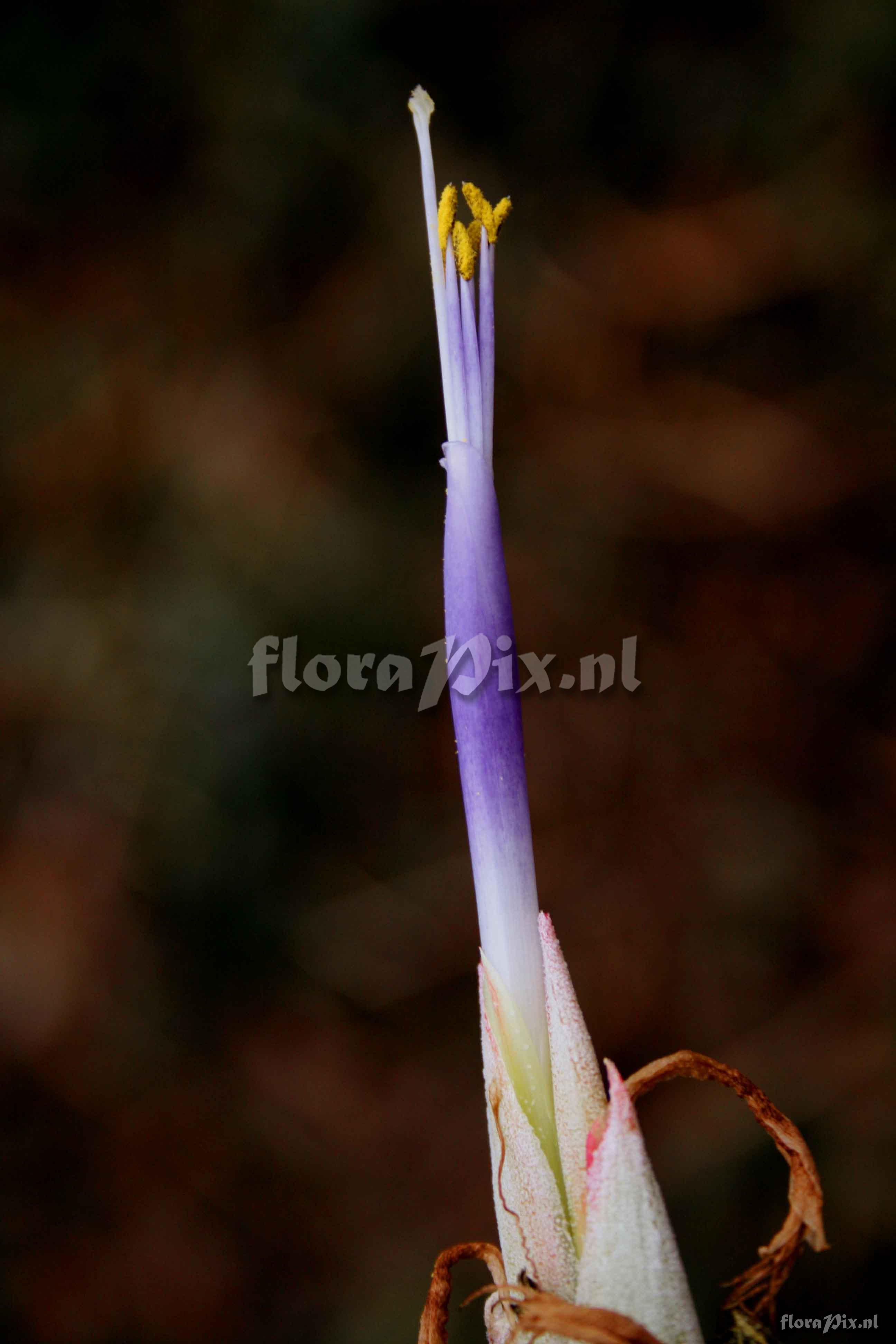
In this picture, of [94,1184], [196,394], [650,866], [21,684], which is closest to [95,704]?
[21,684]

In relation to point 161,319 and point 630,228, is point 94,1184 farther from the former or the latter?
point 630,228

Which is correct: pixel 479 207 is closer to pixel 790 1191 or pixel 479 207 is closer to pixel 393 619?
pixel 790 1191

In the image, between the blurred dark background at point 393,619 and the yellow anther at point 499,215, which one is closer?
the yellow anther at point 499,215

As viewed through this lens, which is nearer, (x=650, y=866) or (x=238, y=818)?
(x=238, y=818)

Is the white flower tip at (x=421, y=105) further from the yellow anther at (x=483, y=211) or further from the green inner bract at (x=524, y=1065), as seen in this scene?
the green inner bract at (x=524, y=1065)
